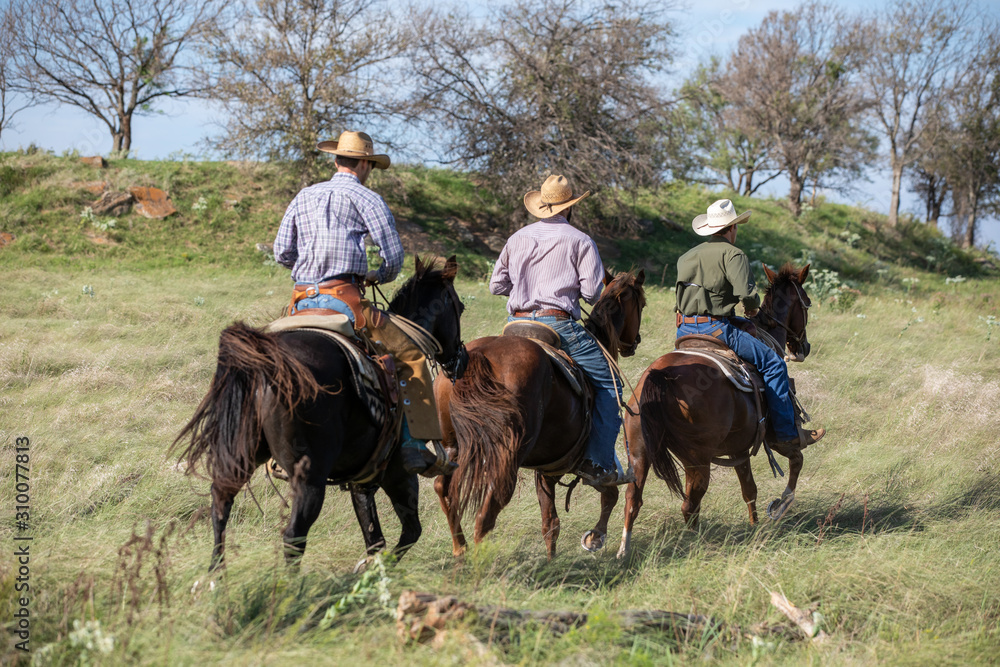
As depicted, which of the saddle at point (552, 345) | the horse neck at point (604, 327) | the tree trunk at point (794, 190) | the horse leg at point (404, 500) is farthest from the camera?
the tree trunk at point (794, 190)

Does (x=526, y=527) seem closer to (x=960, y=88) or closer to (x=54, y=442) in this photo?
(x=54, y=442)

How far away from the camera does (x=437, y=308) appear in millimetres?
4914

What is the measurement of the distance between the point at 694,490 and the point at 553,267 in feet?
7.46

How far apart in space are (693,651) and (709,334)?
11.3 feet

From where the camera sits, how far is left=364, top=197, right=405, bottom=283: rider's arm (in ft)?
14.6

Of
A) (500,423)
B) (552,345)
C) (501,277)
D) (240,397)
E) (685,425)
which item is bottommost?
(685,425)

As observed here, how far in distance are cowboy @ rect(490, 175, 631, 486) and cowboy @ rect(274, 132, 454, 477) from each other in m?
1.32

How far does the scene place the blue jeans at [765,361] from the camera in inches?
257

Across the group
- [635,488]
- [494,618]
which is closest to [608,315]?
[635,488]

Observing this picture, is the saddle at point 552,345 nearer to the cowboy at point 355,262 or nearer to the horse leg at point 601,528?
the horse leg at point 601,528

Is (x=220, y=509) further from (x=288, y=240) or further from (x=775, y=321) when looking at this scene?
(x=775, y=321)

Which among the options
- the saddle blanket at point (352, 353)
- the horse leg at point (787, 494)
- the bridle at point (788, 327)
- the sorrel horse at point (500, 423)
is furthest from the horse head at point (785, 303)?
the saddle blanket at point (352, 353)

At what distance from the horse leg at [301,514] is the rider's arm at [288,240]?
56.7 inches

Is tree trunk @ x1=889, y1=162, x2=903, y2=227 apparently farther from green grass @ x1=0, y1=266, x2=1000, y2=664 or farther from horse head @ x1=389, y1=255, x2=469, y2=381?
horse head @ x1=389, y1=255, x2=469, y2=381
